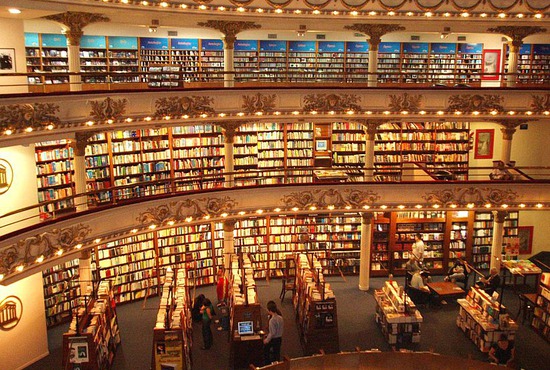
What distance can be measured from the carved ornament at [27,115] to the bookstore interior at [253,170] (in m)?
0.03

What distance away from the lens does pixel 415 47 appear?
18.1 m

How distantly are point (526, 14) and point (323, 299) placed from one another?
325 inches

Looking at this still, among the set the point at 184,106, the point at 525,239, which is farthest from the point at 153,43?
the point at 525,239

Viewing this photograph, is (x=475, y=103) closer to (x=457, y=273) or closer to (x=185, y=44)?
(x=457, y=273)

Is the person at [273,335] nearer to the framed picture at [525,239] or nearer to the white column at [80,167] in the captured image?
the white column at [80,167]

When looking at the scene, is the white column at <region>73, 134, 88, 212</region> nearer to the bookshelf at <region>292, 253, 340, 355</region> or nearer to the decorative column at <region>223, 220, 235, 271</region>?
the decorative column at <region>223, 220, 235, 271</region>

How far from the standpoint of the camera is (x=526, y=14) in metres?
13.5

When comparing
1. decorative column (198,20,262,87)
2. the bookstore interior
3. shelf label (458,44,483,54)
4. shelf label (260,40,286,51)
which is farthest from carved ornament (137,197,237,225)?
shelf label (458,44,483,54)

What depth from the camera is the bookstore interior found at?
1083 cm

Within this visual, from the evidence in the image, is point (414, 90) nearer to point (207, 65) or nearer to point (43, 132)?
point (207, 65)

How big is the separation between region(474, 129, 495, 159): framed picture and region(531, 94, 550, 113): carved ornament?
324 cm

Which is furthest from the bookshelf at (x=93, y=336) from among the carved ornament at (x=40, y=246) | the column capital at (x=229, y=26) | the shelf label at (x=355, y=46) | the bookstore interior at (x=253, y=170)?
the shelf label at (x=355, y=46)

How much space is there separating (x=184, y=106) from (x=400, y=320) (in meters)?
6.48

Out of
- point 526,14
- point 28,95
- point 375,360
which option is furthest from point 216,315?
point 526,14
